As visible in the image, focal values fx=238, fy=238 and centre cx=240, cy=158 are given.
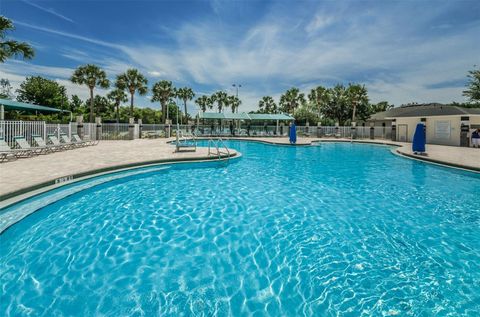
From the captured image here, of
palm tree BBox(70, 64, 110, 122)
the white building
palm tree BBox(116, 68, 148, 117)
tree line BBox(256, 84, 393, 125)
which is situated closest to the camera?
the white building

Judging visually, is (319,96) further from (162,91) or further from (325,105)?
(162,91)

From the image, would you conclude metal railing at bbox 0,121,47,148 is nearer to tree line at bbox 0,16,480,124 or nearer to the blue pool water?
the blue pool water

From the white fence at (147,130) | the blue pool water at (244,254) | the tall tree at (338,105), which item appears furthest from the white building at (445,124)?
the tall tree at (338,105)

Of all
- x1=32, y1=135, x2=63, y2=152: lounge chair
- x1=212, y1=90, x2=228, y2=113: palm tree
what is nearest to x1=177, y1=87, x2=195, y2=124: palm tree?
x1=212, y1=90, x2=228, y2=113: palm tree

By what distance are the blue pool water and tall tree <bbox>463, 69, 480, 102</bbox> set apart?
3652cm

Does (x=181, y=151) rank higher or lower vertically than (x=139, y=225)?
higher

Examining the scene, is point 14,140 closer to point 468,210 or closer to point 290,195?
point 290,195

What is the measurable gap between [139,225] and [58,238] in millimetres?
1405

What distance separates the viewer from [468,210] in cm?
623

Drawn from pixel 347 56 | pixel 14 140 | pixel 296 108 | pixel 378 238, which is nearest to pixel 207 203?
pixel 378 238

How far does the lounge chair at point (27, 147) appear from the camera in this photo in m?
10.8

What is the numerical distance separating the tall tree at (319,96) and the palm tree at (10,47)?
4119 centimetres

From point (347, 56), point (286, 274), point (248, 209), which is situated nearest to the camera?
point (286, 274)

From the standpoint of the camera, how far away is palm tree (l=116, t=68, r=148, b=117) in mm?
33438
